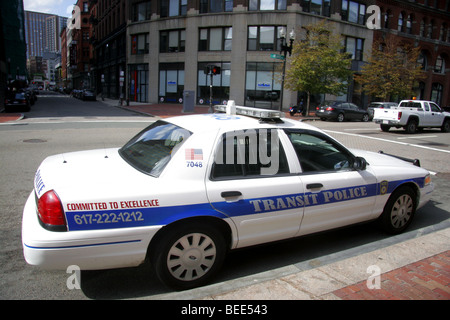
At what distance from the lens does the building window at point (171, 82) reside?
3707cm

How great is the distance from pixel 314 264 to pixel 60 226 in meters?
2.44

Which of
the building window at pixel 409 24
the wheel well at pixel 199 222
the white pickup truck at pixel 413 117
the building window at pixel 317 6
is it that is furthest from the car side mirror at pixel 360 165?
the building window at pixel 409 24

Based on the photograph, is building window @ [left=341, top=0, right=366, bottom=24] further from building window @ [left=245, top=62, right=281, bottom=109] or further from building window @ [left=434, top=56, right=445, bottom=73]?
building window @ [left=434, top=56, right=445, bottom=73]

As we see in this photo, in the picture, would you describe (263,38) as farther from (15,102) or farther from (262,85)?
(15,102)

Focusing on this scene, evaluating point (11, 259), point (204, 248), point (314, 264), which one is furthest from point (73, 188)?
point (314, 264)

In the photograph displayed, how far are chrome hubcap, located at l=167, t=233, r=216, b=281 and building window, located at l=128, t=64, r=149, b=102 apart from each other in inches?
1549

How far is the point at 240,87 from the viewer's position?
33531 millimetres

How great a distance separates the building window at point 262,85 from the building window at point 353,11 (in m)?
9.87

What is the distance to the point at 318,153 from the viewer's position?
172 inches

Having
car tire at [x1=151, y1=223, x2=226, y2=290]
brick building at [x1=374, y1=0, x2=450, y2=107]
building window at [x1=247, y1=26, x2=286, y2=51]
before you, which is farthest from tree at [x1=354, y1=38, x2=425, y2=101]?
car tire at [x1=151, y1=223, x2=226, y2=290]

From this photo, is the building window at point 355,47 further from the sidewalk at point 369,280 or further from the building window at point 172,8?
the sidewalk at point 369,280

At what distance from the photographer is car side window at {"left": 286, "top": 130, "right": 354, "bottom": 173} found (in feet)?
12.9
